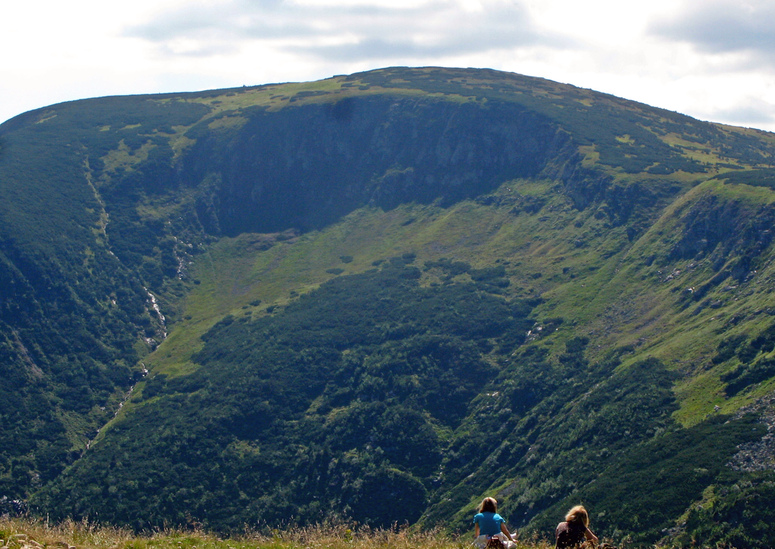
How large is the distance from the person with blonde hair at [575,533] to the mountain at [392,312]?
2298 cm

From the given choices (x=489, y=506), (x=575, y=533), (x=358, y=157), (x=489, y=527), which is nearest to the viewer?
(x=575, y=533)

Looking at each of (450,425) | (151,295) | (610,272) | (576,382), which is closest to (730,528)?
(576,382)

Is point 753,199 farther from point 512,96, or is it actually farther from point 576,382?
point 512,96

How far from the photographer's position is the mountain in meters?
54.1

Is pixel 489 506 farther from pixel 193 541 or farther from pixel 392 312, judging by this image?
pixel 392 312

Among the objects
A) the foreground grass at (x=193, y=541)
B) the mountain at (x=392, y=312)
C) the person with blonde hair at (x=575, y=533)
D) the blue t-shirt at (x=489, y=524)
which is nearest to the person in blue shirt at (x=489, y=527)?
the blue t-shirt at (x=489, y=524)

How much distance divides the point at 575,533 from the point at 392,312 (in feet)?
269

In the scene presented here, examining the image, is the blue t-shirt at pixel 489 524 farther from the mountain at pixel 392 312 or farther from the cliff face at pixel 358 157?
the cliff face at pixel 358 157

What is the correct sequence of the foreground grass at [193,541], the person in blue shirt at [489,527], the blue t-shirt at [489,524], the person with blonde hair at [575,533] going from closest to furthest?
the person with blonde hair at [575,533] < the person in blue shirt at [489,527] < the blue t-shirt at [489,524] < the foreground grass at [193,541]

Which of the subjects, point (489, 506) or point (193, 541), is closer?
point (489, 506)

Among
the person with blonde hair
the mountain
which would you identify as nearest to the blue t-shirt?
the person with blonde hair

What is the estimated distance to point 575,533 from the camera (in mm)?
12117

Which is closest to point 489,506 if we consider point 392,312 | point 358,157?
point 392,312

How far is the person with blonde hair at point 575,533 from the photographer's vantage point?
12055mm
